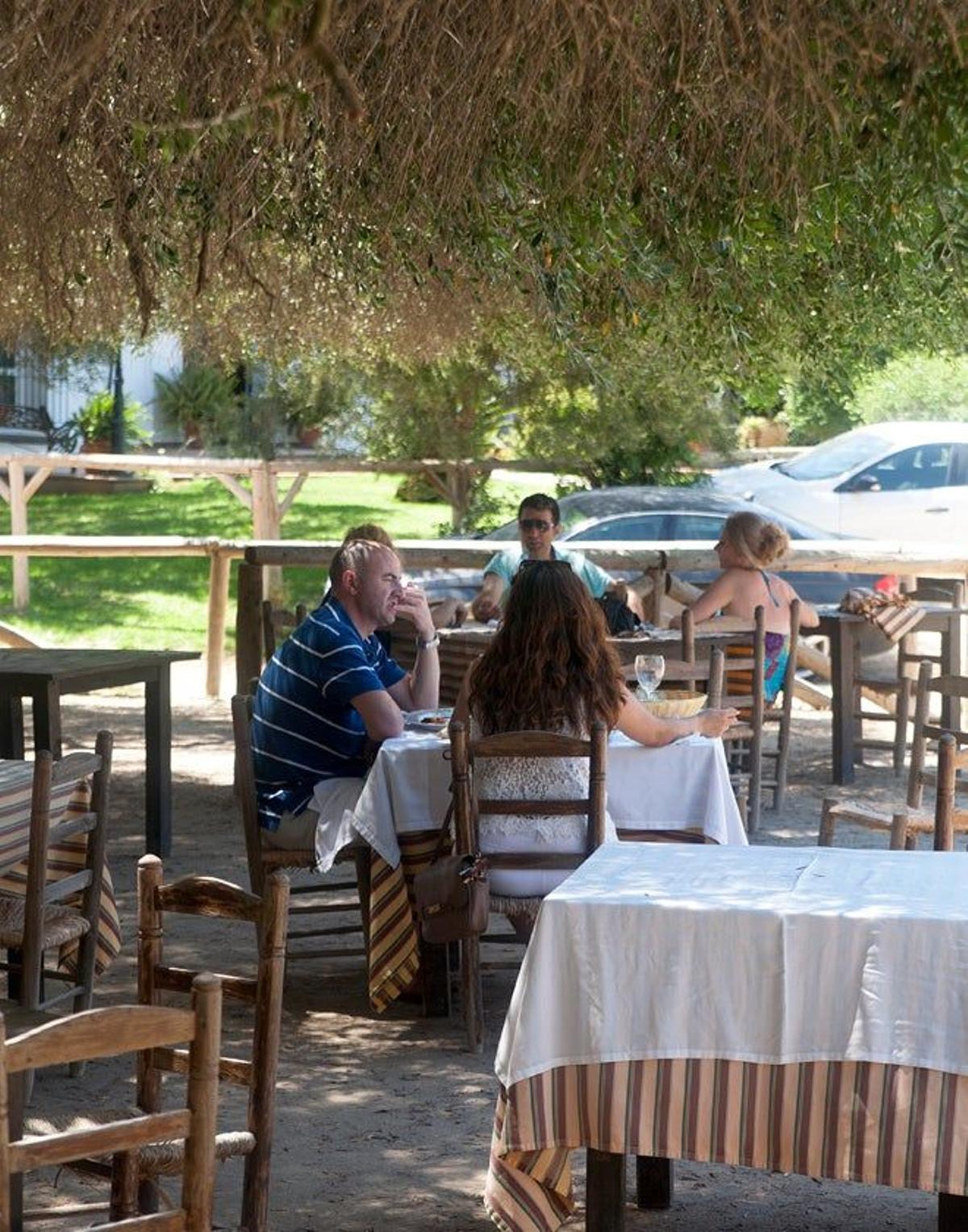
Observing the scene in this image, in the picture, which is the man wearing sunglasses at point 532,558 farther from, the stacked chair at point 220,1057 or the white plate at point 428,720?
the stacked chair at point 220,1057

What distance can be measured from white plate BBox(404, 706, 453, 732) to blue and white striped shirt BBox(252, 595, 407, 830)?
8.2 inches

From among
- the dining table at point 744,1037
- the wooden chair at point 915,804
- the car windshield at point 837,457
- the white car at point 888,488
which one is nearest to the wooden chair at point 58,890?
the dining table at point 744,1037

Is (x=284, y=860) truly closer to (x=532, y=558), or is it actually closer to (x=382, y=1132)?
(x=382, y=1132)

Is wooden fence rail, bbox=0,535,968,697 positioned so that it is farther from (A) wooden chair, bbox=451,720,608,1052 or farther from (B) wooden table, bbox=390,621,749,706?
(A) wooden chair, bbox=451,720,608,1052

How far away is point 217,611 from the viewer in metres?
13.1

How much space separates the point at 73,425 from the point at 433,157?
23514 millimetres

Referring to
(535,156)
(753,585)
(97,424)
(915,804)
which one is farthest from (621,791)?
Answer: (97,424)

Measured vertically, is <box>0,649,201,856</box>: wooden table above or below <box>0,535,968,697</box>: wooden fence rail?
below

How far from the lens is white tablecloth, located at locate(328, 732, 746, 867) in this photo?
5.87 meters

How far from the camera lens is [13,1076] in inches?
121

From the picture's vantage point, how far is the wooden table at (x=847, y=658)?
1019cm

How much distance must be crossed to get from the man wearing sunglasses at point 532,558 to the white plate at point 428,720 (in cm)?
223

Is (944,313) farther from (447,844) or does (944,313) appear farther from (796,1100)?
(796,1100)

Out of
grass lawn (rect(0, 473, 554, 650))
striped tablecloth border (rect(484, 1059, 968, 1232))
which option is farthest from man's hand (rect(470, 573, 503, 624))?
grass lawn (rect(0, 473, 554, 650))
